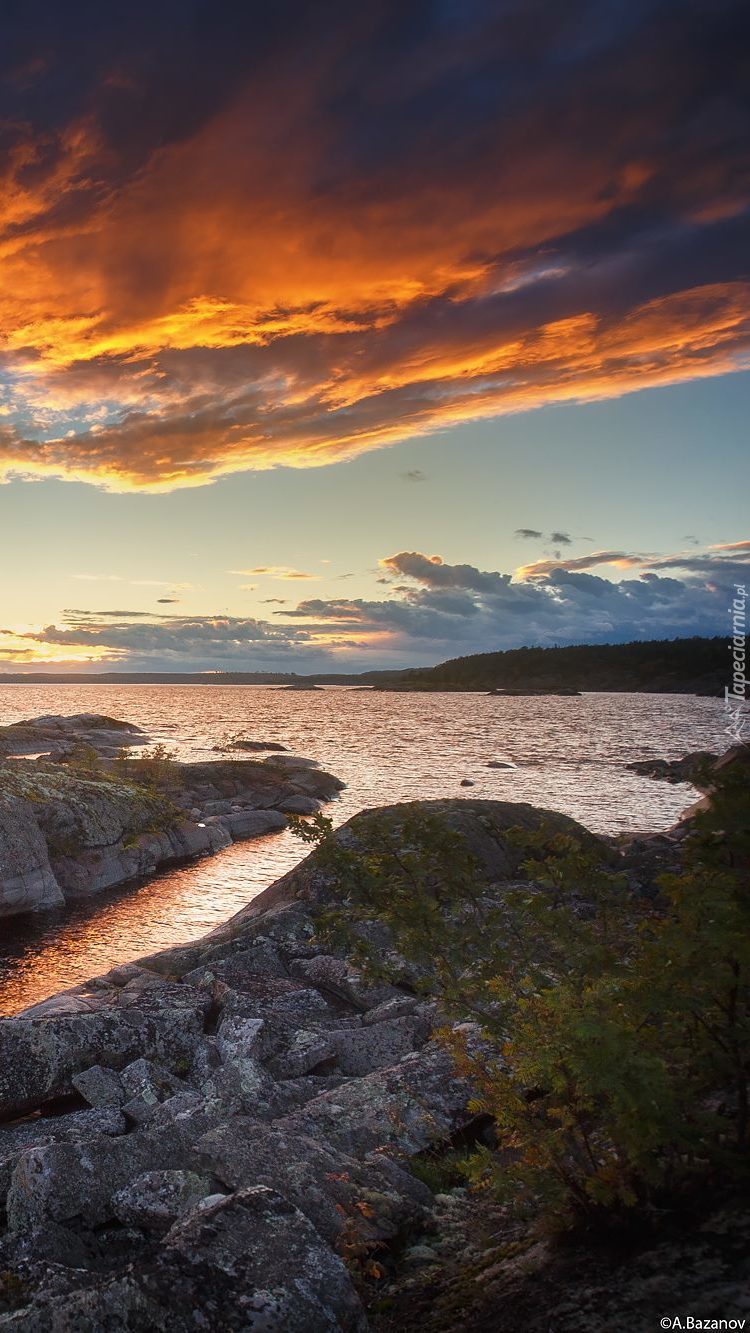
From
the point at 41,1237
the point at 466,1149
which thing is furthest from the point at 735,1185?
the point at 41,1237

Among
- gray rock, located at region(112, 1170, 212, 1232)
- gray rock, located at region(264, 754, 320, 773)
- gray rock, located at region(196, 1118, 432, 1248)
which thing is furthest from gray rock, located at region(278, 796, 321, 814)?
gray rock, located at region(112, 1170, 212, 1232)

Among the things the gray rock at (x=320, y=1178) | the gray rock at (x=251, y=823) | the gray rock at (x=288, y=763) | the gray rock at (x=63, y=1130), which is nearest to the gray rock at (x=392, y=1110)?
the gray rock at (x=320, y=1178)

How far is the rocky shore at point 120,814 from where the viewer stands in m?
24.6

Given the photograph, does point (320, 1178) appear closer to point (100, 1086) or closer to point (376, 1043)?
point (376, 1043)

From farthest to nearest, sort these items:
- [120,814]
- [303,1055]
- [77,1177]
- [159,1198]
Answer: [120,814]
[303,1055]
[77,1177]
[159,1198]

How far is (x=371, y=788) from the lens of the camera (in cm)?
5197

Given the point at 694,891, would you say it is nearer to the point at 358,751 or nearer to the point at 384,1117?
the point at 384,1117

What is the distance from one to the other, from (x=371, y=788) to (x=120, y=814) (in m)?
24.0

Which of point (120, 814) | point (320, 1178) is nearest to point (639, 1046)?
point (320, 1178)

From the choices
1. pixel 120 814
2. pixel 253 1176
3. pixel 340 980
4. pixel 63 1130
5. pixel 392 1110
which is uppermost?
pixel 253 1176

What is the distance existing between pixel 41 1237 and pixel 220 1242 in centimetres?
215

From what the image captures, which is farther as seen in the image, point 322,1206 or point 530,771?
point 530,771

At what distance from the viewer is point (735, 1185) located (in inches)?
191

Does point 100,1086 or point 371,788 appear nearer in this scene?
point 100,1086
